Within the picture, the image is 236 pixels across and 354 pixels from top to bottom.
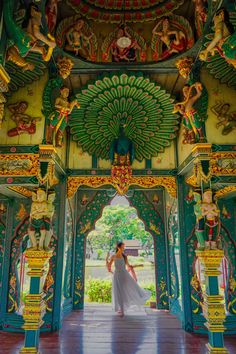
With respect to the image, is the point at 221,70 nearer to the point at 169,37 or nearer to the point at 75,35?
the point at 169,37

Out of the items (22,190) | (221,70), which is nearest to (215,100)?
(221,70)

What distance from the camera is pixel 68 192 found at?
5.90 meters

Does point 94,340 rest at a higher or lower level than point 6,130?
lower

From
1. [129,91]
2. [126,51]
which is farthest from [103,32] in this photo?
[129,91]

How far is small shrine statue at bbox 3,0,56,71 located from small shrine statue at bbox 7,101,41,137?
1.46 meters

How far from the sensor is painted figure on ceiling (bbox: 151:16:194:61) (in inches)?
178

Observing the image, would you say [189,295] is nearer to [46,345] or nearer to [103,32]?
[46,345]

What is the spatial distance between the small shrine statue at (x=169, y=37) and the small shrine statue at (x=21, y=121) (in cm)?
252

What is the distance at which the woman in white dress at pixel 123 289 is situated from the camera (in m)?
6.32

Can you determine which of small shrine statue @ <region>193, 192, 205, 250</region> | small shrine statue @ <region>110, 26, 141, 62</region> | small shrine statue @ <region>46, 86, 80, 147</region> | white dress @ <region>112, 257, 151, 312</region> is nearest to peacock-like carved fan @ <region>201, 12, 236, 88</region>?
small shrine statue @ <region>110, 26, 141, 62</region>

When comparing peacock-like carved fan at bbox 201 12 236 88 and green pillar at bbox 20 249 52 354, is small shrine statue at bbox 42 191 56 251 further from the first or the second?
peacock-like carved fan at bbox 201 12 236 88

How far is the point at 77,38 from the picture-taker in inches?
179

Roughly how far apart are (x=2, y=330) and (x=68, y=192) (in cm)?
292

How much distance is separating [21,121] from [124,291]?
4.38 metres
